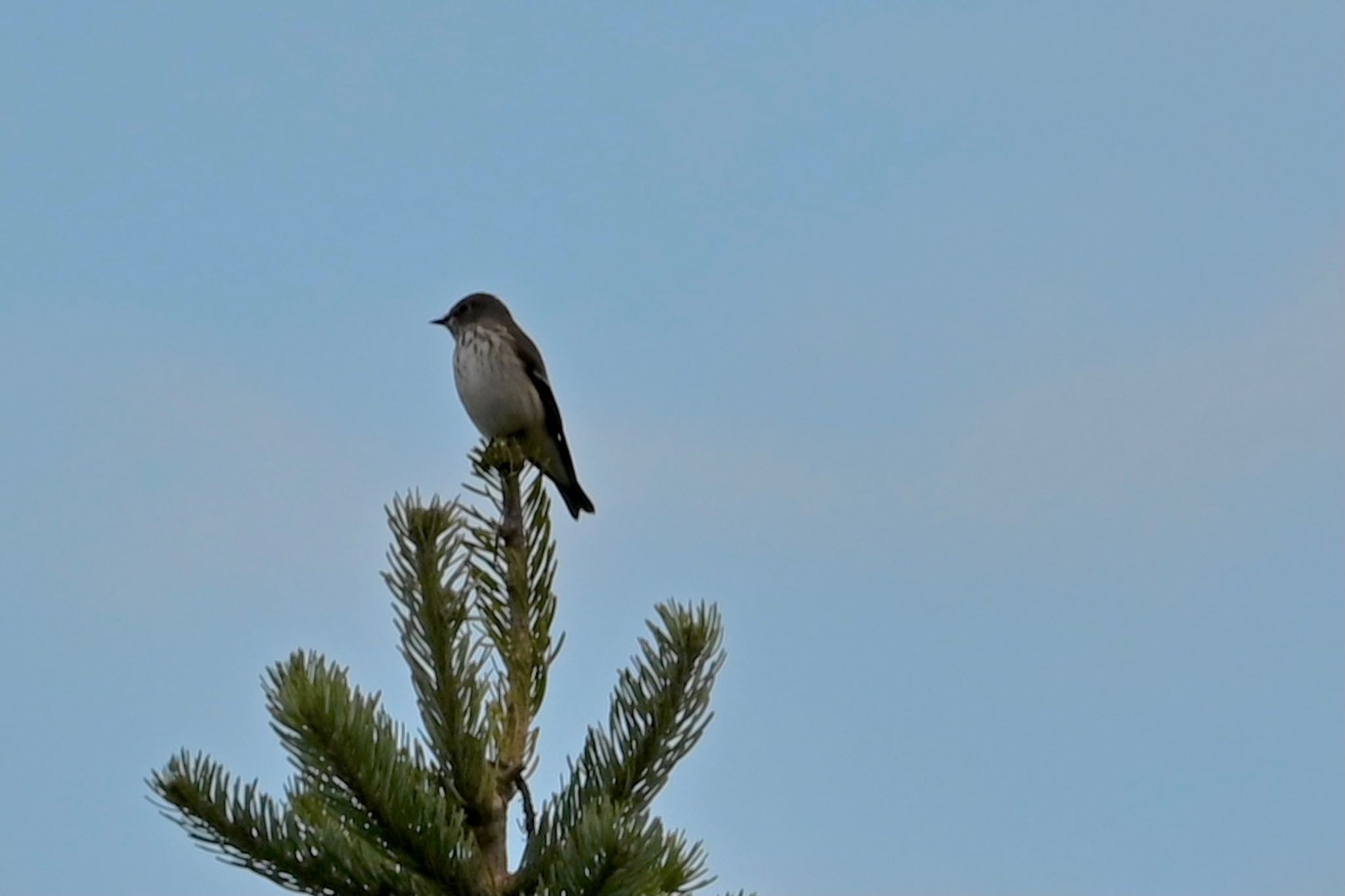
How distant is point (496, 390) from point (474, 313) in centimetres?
141

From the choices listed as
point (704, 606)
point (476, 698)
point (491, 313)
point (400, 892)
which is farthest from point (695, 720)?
point (491, 313)

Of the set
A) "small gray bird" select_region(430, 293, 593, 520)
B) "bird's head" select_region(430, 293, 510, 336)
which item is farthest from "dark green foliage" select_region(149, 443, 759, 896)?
"bird's head" select_region(430, 293, 510, 336)

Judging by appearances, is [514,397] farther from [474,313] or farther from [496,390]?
[474,313]

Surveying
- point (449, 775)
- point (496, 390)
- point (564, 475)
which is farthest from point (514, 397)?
point (449, 775)

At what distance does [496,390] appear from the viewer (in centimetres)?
1019

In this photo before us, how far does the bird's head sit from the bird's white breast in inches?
27.7

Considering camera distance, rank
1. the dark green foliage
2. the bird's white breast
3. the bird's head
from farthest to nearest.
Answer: the bird's head
the bird's white breast
the dark green foliage

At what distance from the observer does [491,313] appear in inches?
450

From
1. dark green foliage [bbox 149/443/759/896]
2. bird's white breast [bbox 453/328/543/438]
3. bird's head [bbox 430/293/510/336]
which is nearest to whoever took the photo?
dark green foliage [bbox 149/443/759/896]

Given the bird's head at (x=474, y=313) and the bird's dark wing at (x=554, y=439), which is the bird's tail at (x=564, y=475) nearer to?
the bird's dark wing at (x=554, y=439)

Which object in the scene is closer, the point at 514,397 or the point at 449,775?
the point at 449,775

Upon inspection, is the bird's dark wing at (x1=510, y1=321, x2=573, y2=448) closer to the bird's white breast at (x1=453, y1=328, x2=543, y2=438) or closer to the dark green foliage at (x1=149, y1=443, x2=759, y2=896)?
the bird's white breast at (x1=453, y1=328, x2=543, y2=438)

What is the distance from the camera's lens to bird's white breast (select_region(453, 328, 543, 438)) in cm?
1006

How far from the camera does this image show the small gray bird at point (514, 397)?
33.1 ft
